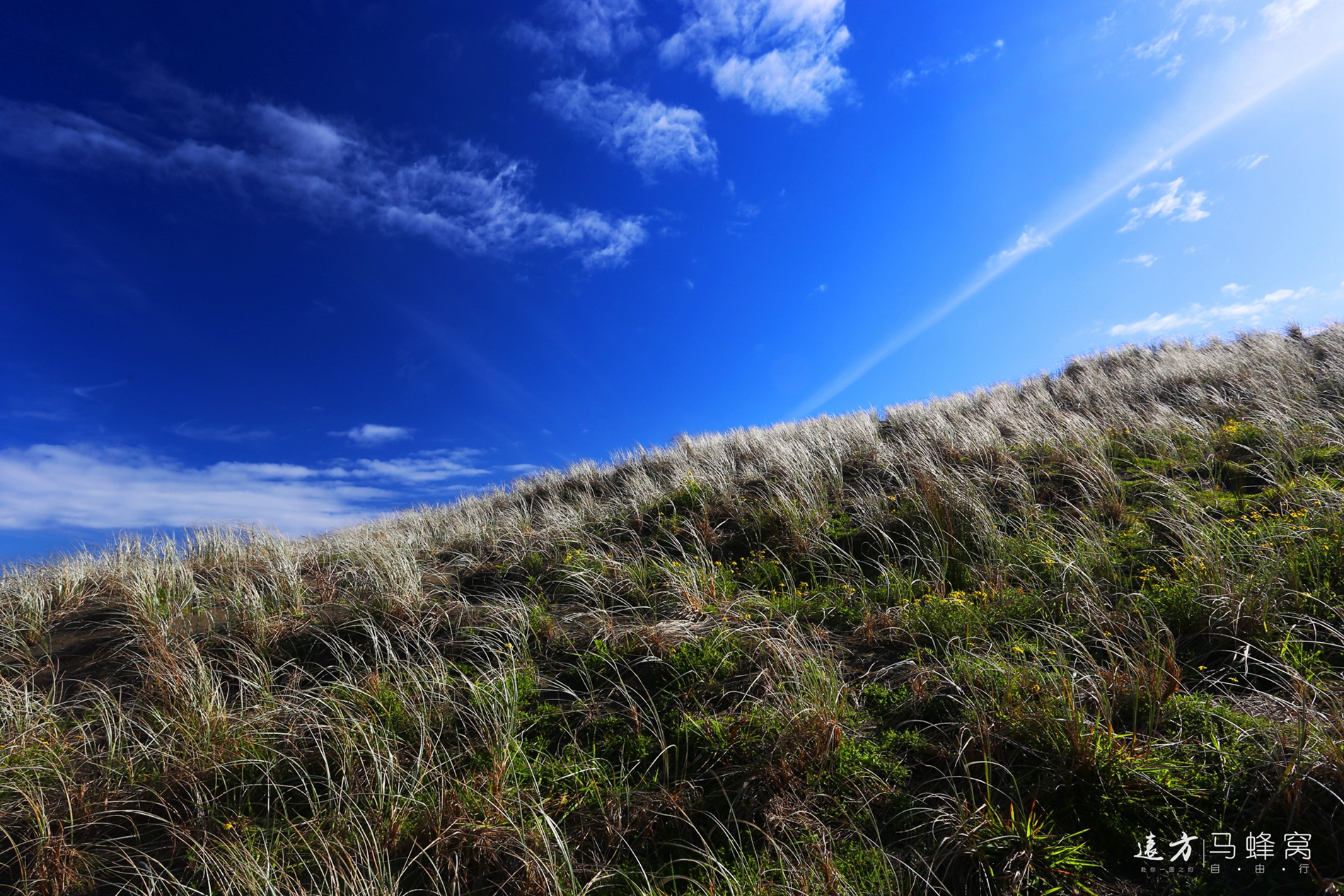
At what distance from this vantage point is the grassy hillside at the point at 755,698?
8.68ft

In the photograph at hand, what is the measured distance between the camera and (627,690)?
388 cm

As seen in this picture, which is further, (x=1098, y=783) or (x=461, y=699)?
(x=461, y=699)

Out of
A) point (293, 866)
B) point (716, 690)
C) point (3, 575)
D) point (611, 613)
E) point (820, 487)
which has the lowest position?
point (293, 866)

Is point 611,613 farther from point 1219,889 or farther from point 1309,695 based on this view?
point 1309,695

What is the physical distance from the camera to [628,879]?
102 inches

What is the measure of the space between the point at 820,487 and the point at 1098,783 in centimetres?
472

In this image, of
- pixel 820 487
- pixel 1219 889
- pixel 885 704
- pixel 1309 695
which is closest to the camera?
pixel 1219 889

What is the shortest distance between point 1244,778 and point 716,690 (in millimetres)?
2656

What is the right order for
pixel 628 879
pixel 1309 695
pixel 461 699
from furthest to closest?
pixel 461 699, pixel 1309 695, pixel 628 879

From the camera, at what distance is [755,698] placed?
3.62 metres

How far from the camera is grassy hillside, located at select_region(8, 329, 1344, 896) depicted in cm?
265

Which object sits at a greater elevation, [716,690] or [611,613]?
[611,613]

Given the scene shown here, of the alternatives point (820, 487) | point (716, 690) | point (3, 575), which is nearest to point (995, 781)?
point (716, 690)

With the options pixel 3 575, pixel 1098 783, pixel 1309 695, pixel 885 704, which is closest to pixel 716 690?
pixel 885 704
